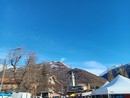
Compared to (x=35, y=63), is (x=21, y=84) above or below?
below

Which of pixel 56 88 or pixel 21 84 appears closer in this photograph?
pixel 21 84

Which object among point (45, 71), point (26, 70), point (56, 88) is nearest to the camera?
point (26, 70)

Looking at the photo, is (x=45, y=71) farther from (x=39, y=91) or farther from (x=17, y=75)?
(x=17, y=75)

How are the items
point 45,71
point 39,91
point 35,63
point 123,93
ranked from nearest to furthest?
point 123,93 < point 35,63 < point 39,91 < point 45,71

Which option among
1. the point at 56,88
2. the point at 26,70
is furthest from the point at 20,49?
the point at 56,88

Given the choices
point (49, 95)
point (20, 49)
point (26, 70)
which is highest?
point (20, 49)

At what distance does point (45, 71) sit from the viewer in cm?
6166

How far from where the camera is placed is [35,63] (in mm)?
43719

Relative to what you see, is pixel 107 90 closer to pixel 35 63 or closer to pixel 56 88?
pixel 35 63

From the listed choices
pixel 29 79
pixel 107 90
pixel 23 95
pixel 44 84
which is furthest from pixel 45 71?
pixel 107 90

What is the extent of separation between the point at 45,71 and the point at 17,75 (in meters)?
20.5

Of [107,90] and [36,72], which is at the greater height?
[36,72]

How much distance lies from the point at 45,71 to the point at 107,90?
46.7 meters

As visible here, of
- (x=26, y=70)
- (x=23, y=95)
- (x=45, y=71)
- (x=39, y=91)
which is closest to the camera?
(x=23, y=95)
